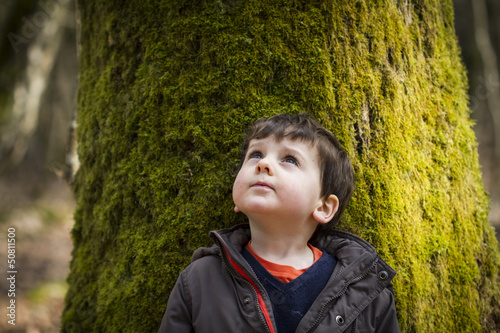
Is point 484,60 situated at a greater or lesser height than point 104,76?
greater

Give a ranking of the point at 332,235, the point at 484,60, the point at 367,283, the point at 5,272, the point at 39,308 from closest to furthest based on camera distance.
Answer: the point at 367,283
the point at 332,235
the point at 39,308
the point at 5,272
the point at 484,60

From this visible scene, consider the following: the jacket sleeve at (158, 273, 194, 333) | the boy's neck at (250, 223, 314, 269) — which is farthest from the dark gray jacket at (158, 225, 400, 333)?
the boy's neck at (250, 223, 314, 269)

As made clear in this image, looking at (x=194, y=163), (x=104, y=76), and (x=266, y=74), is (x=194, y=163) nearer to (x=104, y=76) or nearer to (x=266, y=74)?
(x=266, y=74)

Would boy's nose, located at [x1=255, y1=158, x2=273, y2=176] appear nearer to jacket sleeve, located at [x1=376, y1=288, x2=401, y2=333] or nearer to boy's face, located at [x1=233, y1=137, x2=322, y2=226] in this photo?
boy's face, located at [x1=233, y1=137, x2=322, y2=226]

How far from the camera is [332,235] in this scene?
224cm

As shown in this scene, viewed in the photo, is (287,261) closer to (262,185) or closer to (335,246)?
(335,246)

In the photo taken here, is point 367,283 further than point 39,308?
No

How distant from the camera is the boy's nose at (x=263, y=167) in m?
1.90

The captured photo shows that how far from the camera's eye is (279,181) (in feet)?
6.24

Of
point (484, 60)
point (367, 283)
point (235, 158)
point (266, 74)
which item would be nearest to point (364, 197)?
point (367, 283)

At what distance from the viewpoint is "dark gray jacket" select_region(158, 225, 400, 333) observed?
1.80 meters

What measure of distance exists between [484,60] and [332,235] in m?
11.8

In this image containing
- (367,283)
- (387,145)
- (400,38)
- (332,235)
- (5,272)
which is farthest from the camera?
(5,272)

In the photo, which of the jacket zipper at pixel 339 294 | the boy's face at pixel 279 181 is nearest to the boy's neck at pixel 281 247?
the boy's face at pixel 279 181
